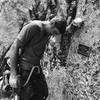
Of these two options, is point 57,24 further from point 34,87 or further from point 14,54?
point 34,87

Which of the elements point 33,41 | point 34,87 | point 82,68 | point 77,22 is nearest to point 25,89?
point 34,87

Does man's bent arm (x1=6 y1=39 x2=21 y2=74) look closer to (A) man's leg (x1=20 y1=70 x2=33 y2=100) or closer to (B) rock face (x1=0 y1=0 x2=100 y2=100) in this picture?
(A) man's leg (x1=20 y1=70 x2=33 y2=100)

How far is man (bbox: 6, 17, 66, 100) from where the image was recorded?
309cm

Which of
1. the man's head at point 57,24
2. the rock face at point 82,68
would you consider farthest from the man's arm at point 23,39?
the rock face at point 82,68

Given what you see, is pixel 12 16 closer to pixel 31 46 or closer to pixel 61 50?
pixel 61 50

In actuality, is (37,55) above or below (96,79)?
above

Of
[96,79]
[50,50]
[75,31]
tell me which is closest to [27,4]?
[50,50]

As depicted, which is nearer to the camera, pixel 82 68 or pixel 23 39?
pixel 23 39

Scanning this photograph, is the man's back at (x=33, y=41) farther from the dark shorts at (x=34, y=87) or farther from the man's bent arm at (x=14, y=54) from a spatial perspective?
the dark shorts at (x=34, y=87)

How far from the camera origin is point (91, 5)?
13.7 feet

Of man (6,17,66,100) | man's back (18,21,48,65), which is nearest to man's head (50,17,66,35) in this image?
man (6,17,66,100)

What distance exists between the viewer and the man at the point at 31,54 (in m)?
→ 3.09

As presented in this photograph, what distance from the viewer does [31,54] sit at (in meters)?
3.26

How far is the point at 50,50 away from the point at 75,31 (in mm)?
736
